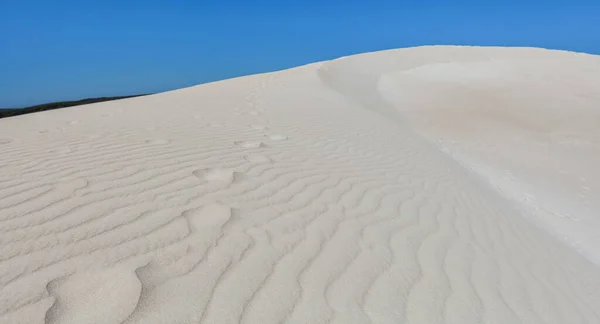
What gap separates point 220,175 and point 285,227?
1152 mm

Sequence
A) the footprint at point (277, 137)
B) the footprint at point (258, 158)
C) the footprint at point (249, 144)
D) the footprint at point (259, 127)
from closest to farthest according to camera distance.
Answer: the footprint at point (258, 158) → the footprint at point (249, 144) → the footprint at point (277, 137) → the footprint at point (259, 127)

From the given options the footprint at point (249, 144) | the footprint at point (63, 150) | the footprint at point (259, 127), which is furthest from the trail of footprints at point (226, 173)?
the footprint at point (259, 127)

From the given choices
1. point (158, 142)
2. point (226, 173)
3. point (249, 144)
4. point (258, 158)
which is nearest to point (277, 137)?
point (249, 144)

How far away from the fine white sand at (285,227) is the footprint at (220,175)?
18mm

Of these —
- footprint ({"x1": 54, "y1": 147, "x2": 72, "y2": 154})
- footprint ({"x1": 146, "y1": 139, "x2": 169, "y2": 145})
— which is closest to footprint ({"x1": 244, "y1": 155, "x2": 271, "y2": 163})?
footprint ({"x1": 146, "y1": 139, "x2": 169, "y2": 145})

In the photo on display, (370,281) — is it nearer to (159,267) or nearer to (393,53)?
(159,267)

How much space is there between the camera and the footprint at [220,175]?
11.8ft

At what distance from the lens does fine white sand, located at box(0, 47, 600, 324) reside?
1938 millimetres

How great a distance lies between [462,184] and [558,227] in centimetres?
105

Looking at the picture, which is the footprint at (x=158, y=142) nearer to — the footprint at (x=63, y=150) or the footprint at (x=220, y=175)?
the footprint at (x=63, y=150)

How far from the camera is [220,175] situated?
3.72 m

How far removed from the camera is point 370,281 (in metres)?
2.27

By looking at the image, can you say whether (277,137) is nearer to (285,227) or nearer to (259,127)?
(259,127)

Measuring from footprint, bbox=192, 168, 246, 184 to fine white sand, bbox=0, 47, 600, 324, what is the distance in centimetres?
2
